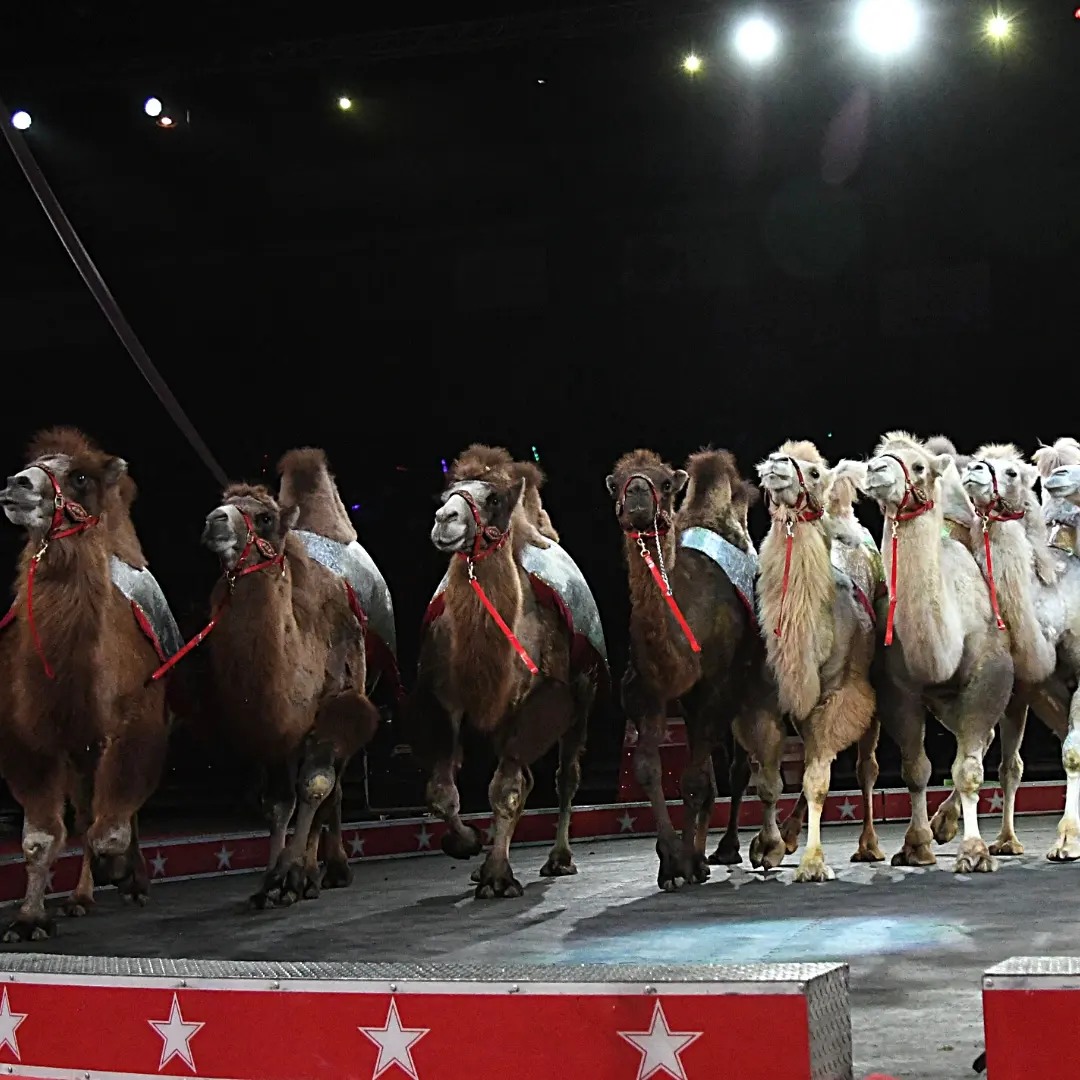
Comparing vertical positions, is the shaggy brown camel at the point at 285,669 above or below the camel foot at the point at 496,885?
above

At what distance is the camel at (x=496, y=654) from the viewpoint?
714 cm

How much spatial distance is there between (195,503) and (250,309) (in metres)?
1.87

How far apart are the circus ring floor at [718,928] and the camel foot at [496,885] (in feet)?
0.37

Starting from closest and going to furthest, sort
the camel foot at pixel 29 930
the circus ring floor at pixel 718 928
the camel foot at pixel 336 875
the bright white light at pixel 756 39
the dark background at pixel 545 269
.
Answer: the circus ring floor at pixel 718 928, the camel foot at pixel 29 930, the camel foot at pixel 336 875, the bright white light at pixel 756 39, the dark background at pixel 545 269

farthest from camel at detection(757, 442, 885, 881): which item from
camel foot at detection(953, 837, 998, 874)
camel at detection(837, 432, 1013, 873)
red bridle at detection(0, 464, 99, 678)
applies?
red bridle at detection(0, 464, 99, 678)

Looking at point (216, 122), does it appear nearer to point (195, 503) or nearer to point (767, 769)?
point (195, 503)

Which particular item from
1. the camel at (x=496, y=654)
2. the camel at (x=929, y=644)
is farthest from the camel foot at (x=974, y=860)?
the camel at (x=496, y=654)

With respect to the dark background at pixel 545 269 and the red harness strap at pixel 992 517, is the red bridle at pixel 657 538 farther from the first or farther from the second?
the dark background at pixel 545 269

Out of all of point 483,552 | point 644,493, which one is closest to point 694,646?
point 644,493

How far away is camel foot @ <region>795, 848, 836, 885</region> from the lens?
23.7ft

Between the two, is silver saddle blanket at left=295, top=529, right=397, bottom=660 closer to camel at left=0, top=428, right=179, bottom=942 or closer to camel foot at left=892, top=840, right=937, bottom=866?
camel at left=0, top=428, right=179, bottom=942

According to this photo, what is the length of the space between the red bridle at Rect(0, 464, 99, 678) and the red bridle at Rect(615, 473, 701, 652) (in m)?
2.41

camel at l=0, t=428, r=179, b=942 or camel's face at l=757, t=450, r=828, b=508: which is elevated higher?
camel's face at l=757, t=450, r=828, b=508

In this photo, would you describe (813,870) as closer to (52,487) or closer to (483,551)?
(483,551)
